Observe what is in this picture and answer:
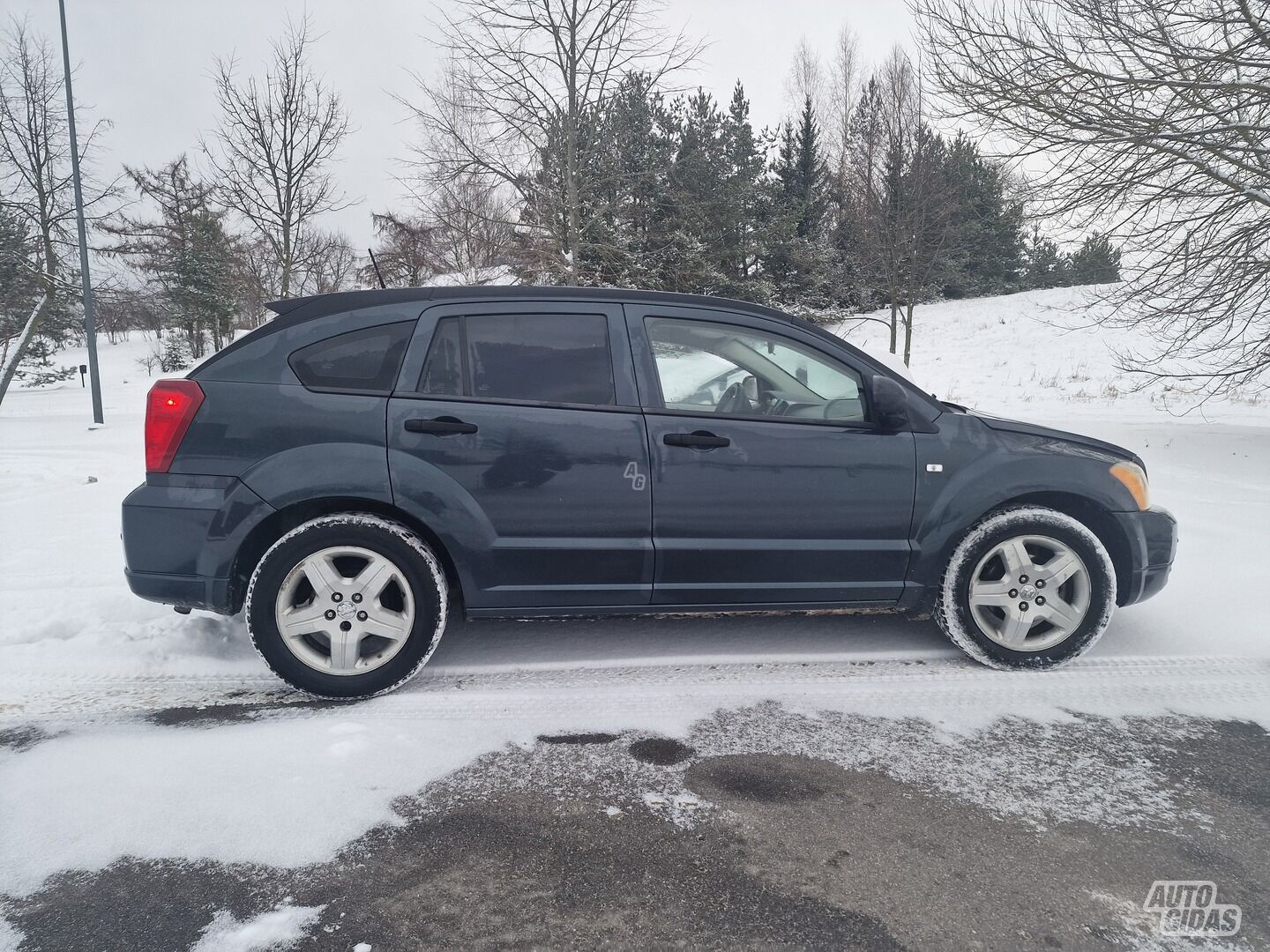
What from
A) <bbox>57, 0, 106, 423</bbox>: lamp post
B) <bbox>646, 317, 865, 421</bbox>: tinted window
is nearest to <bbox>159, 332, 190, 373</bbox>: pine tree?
<bbox>57, 0, 106, 423</bbox>: lamp post

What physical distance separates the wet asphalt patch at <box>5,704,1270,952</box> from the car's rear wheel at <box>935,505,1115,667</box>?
25.2 inches

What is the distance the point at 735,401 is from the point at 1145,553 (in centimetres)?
203

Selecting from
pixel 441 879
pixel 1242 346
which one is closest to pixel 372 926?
pixel 441 879

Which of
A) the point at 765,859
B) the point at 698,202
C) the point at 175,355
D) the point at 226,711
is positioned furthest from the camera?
the point at 175,355

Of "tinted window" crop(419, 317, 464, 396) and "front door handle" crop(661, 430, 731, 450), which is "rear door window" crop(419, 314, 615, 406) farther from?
"front door handle" crop(661, 430, 731, 450)

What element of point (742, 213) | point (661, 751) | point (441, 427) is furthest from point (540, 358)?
point (742, 213)

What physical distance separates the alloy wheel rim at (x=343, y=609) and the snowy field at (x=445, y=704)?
0.66 ft

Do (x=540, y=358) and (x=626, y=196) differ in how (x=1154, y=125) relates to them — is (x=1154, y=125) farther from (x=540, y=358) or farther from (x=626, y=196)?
(x=626, y=196)

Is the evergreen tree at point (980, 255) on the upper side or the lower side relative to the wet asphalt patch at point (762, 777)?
upper

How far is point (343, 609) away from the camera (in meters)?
3.10

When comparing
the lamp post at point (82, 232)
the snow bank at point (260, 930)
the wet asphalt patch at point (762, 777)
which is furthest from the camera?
the lamp post at point (82, 232)

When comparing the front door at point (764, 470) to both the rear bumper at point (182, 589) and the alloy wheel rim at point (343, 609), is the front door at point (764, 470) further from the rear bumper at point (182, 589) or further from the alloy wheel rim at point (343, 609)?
the rear bumper at point (182, 589)

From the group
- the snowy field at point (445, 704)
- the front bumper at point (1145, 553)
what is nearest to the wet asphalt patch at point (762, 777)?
the snowy field at point (445, 704)

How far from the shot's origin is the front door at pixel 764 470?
10.8 feet
